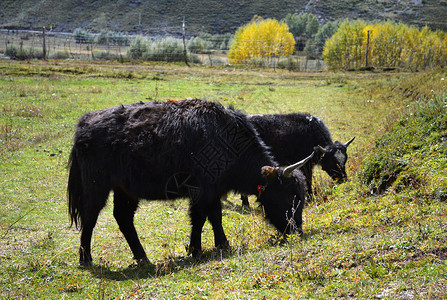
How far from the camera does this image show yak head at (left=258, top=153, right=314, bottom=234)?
19.8 ft

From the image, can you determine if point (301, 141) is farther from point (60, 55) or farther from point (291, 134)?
point (60, 55)

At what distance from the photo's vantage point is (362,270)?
4082mm

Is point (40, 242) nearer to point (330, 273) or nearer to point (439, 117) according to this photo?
point (330, 273)

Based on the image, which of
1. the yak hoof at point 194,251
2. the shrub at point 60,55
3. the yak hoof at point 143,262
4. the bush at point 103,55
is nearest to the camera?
the yak hoof at point 143,262

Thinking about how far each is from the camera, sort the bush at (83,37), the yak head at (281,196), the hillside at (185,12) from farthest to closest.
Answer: the hillside at (185,12) < the bush at (83,37) < the yak head at (281,196)

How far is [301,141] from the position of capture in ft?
32.1

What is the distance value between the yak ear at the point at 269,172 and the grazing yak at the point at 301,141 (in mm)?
3410

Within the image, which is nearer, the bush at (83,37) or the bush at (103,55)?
the bush at (103,55)

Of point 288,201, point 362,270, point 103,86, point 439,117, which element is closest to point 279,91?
point 103,86

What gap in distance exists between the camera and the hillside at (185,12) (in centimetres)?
9025

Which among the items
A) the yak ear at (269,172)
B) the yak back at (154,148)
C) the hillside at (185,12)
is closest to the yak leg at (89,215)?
the yak back at (154,148)

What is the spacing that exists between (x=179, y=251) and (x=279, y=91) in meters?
19.2

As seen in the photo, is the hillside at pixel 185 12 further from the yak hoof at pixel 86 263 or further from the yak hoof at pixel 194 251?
the yak hoof at pixel 86 263

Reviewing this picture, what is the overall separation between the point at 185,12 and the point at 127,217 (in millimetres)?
100815
